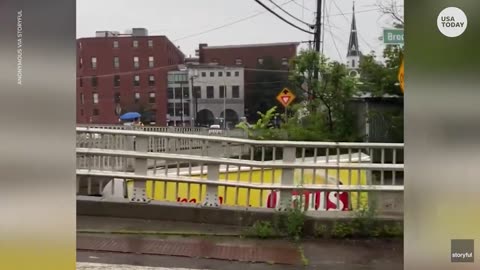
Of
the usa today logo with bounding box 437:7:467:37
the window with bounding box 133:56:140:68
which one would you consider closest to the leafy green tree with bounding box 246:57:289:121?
the window with bounding box 133:56:140:68

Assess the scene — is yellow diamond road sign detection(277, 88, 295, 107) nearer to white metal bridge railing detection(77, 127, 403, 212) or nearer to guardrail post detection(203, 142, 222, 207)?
white metal bridge railing detection(77, 127, 403, 212)

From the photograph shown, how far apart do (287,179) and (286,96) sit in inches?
308

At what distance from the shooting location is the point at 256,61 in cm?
1368

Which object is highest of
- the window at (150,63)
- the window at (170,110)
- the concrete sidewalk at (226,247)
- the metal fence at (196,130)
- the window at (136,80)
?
the window at (150,63)

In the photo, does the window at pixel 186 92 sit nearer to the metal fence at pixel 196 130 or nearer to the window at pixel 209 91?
the window at pixel 209 91

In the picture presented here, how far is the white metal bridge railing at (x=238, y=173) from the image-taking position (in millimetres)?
7688

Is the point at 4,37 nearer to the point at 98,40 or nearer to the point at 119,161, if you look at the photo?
the point at 119,161

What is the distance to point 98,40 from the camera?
11875 mm

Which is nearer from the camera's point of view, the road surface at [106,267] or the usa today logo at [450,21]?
the usa today logo at [450,21]

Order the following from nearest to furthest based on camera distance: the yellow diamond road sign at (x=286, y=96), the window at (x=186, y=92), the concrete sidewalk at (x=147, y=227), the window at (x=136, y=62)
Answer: the concrete sidewalk at (x=147, y=227), the window at (x=186, y=92), the window at (x=136, y=62), the yellow diamond road sign at (x=286, y=96)

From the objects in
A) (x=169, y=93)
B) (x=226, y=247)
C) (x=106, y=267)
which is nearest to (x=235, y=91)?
(x=169, y=93)

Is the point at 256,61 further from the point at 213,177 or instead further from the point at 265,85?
the point at 213,177

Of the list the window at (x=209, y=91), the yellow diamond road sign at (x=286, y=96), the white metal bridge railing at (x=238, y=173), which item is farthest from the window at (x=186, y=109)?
the white metal bridge railing at (x=238, y=173)

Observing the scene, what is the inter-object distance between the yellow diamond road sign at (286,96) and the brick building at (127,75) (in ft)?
10.3
